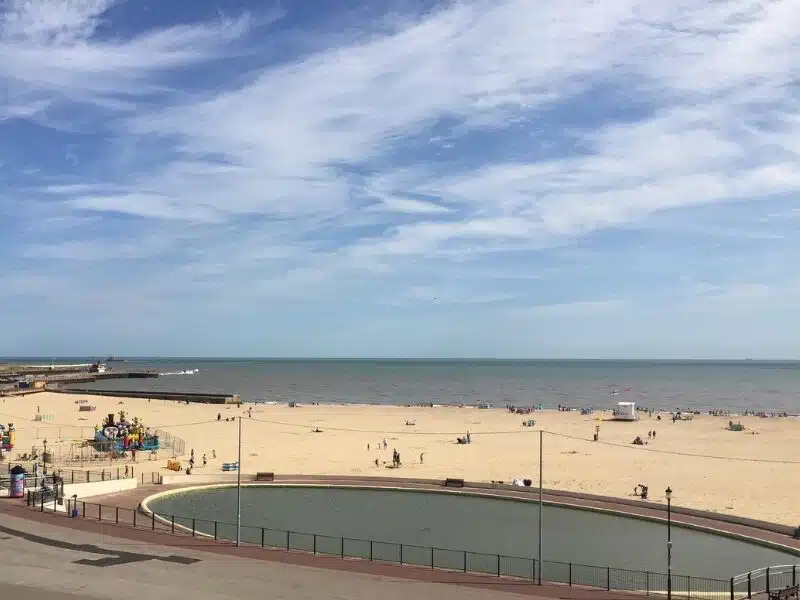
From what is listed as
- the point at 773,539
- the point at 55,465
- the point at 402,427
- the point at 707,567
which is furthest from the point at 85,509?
the point at 402,427

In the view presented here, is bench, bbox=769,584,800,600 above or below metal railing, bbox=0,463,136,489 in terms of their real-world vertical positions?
above

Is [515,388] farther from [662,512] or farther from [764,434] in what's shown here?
[662,512]

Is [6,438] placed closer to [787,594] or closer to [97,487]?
[97,487]

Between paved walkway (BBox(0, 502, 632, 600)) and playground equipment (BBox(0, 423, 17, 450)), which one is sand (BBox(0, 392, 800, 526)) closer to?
playground equipment (BBox(0, 423, 17, 450))

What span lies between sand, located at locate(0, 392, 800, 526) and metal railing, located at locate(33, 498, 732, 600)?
1354 centimetres

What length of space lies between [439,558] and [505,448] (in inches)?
1410

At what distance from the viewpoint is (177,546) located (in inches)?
1190

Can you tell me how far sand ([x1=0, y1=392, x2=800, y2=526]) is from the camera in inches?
1964

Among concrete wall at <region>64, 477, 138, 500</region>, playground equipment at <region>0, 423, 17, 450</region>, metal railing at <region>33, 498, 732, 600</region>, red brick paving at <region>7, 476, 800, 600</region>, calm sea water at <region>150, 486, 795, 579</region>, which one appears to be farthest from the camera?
playground equipment at <region>0, 423, 17, 450</region>

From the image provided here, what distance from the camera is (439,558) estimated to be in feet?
110

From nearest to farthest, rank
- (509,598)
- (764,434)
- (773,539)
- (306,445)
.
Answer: (509,598)
(773,539)
(306,445)
(764,434)

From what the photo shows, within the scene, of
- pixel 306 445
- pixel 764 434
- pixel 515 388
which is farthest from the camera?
pixel 515 388

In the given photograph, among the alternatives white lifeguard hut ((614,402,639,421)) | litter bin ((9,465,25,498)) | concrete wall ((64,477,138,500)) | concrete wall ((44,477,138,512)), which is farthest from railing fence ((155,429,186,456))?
white lifeguard hut ((614,402,639,421))

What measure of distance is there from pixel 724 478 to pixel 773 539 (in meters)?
18.2
